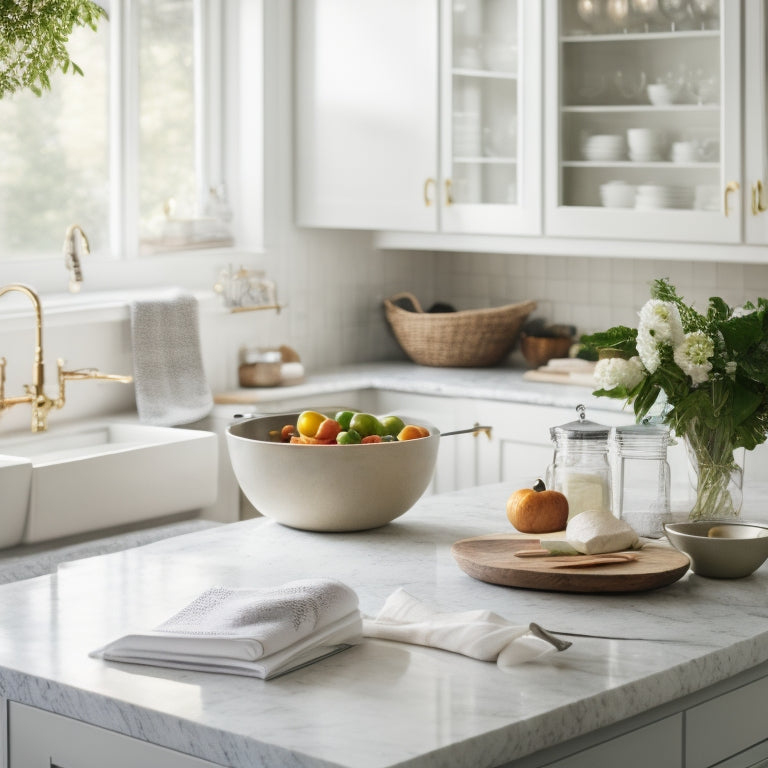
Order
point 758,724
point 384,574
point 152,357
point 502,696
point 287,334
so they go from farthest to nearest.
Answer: point 287,334 → point 152,357 → point 384,574 → point 758,724 → point 502,696

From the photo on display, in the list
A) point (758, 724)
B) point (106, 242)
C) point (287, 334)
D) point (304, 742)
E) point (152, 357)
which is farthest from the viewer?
point (287, 334)

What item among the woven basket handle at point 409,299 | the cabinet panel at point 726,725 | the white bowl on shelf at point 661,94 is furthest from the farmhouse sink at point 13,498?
the white bowl on shelf at point 661,94

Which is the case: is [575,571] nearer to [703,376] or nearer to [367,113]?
[703,376]

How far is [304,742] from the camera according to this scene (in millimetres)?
1410

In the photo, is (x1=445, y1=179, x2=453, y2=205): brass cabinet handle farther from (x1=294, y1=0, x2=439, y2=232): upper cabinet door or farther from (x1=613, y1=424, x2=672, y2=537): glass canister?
(x1=613, y1=424, x2=672, y2=537): glass canister

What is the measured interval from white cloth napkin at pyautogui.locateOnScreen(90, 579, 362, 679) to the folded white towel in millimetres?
2287

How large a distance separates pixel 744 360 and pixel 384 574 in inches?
25.9

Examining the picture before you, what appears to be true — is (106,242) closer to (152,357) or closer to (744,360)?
(152,357)

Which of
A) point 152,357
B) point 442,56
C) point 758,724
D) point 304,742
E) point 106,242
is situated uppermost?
point 442,56

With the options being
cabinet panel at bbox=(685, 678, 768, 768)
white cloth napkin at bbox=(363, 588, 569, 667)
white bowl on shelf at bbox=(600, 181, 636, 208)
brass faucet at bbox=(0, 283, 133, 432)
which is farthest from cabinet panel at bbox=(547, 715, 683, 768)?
white bowl on shelf at bbox=(600, 181, 636, 208)

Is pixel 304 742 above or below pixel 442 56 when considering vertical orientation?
below

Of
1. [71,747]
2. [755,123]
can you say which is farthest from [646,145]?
[71,747]

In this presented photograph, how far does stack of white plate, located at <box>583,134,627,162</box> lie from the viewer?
4129 mm

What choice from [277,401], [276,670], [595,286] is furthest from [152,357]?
[276,670]
